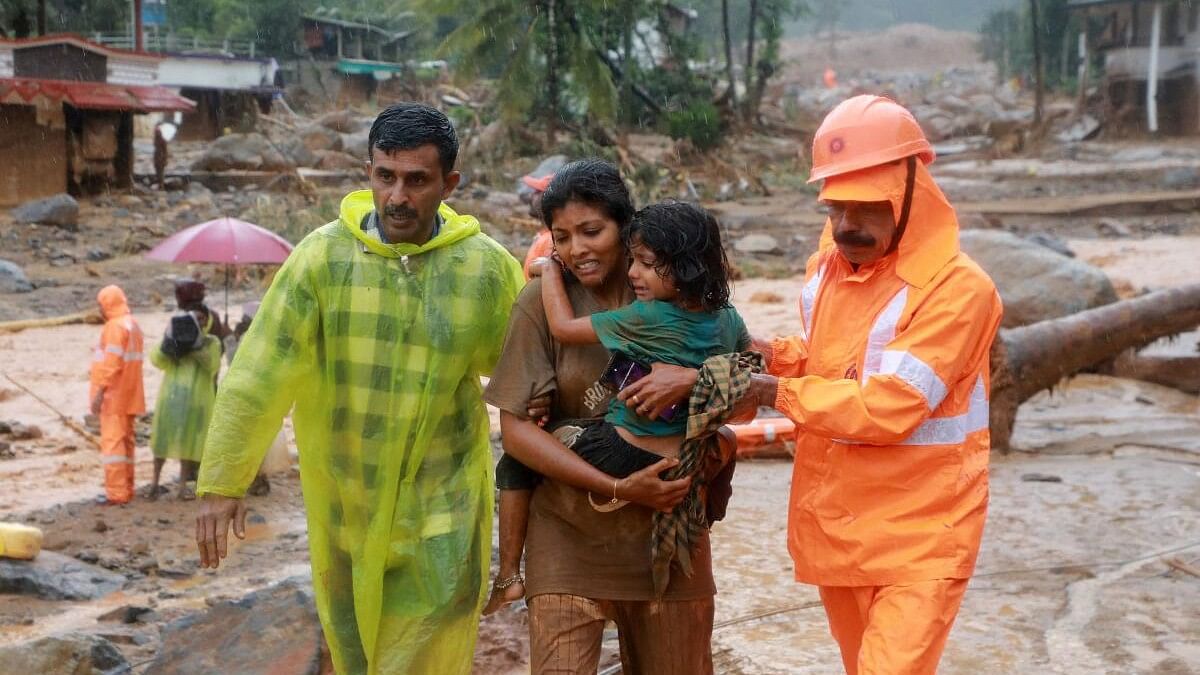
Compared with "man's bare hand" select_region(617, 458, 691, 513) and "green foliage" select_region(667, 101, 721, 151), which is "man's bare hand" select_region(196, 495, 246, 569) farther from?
"green foliage" select_region(667, 101, 721, 151)

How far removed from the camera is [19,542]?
6805 mm

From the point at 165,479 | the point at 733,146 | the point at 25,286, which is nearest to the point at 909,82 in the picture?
the point at 733,146

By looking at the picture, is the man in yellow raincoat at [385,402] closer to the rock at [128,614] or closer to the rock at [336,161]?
the rock at [128,614]

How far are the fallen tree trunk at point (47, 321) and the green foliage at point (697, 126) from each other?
16.3 meters

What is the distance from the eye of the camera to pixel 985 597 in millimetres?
5523

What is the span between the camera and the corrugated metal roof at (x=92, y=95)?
73.5 ft

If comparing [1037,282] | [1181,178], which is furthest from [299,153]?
[1037,282]

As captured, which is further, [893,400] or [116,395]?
[116,395]

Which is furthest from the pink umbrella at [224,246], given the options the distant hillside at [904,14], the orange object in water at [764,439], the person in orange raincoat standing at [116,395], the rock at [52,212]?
the distant hillside at [904,14]

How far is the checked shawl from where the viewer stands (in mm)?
2902

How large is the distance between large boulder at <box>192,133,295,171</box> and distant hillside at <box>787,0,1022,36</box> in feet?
224

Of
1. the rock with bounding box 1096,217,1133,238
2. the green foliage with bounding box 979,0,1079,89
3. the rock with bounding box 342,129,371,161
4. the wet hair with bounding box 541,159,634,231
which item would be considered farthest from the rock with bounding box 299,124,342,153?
the wet hair with bounding box 541,159,634,231

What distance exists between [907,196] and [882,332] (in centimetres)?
32

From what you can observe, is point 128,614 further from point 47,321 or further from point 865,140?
point 47,321
